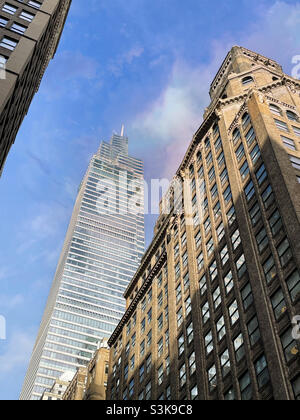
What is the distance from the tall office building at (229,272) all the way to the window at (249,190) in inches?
4.8

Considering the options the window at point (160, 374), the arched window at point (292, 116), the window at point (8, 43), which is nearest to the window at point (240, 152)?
the arched window at point (292, 116)

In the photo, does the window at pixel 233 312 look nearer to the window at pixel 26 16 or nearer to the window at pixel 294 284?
the window at pixel 294 284

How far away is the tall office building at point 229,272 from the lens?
35.2m

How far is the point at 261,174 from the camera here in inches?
1804

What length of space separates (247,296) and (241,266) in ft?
11.9

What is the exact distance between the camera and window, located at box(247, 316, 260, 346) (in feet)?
118

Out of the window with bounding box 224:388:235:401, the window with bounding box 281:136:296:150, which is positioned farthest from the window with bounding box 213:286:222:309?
the window with bounding box 281:136:296:150

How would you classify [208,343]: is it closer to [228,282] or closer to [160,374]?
[228,282]

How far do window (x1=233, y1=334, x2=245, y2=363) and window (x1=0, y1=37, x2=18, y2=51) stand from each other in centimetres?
3230

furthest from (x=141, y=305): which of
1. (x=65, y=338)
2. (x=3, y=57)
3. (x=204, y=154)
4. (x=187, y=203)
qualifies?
(x=65, y=338)

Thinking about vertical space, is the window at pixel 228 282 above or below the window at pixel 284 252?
above

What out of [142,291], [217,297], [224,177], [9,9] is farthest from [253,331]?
[9,9]

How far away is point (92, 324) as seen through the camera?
551 feet
